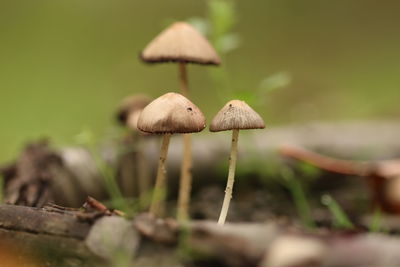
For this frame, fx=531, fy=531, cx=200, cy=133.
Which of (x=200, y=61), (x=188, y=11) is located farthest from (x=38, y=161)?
(x=188, y=11)

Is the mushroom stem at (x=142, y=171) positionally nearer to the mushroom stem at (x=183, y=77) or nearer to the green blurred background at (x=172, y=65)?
the mushroom stem at (x=183, y=77)

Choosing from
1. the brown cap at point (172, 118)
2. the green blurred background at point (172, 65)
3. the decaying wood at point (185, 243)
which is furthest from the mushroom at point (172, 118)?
the green blurred background at point (172, 65)

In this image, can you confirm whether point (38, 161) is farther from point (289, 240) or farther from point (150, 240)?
point (289, 240)

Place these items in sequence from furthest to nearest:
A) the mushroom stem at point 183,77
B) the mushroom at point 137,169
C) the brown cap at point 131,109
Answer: the mushroom at point 137,169, the brown cap at point 131,109, the mushroom stem at point 183,77

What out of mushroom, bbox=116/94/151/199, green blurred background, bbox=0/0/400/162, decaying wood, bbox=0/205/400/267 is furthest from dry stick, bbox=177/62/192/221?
green blurred background, bbox=0/0/400/162

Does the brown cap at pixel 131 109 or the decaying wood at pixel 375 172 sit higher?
the brown cap at pixel 131 109

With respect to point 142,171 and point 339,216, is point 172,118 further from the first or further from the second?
point 142,171
